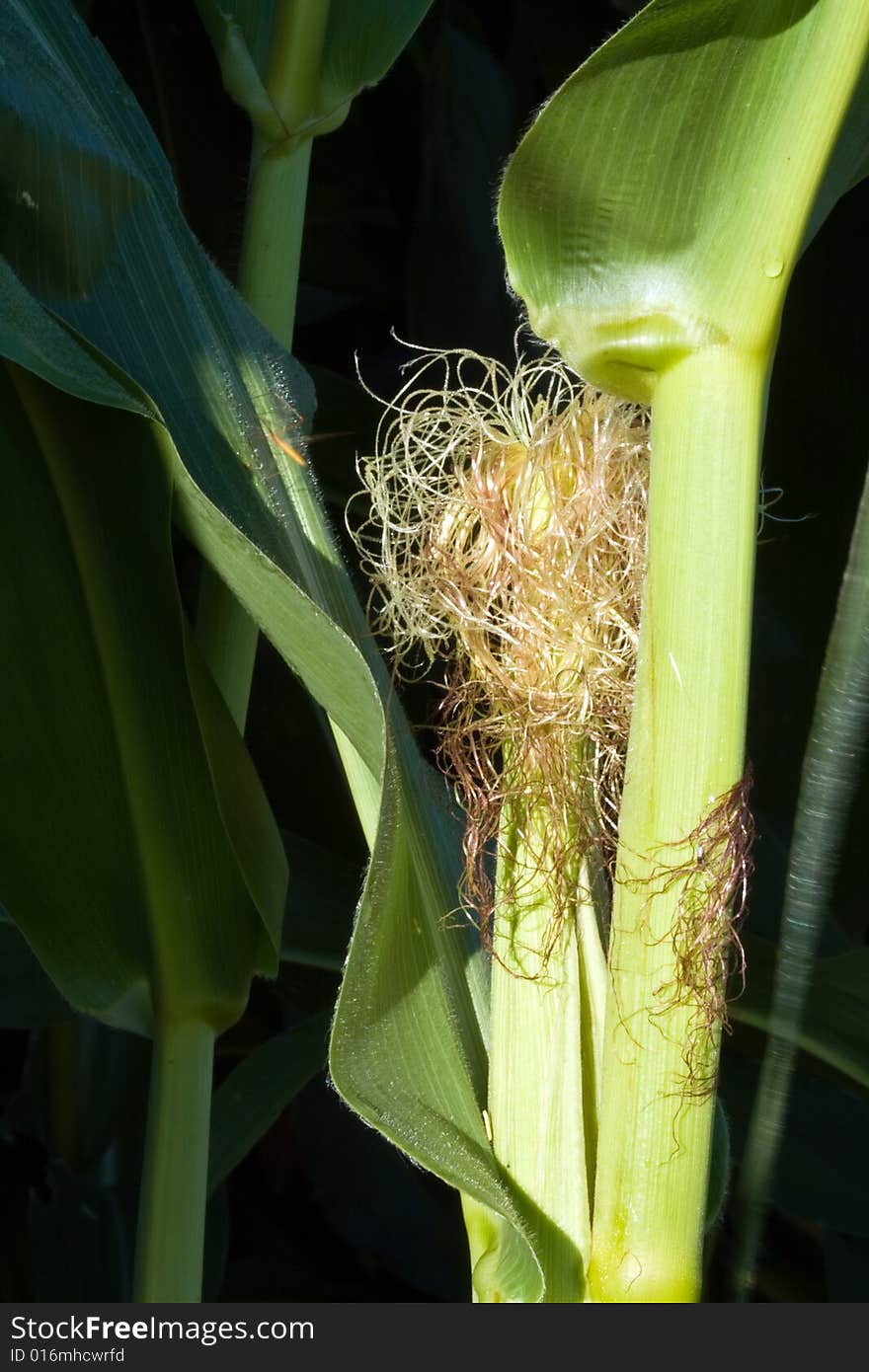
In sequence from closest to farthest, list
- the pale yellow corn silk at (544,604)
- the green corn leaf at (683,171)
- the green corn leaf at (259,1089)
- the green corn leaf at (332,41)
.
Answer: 1. the green corn leaf at (683,171)
2. the pale yellow corn silk at (544,604)
3. the green corn leaf at (332,41)
4. the green corn leaf at (259,1089)

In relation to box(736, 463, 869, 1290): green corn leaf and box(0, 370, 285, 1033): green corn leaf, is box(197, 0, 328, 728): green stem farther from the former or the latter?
box(736, 463, 869, 1290): green corn leaf

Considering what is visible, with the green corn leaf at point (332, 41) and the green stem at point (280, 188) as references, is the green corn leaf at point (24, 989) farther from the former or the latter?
the green corn leaf at point (332, 41)

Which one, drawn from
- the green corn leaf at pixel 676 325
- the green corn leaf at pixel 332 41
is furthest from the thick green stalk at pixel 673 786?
the green corn leaf at pixel 332 41

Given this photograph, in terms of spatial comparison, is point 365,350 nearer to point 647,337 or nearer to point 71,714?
point 71,714

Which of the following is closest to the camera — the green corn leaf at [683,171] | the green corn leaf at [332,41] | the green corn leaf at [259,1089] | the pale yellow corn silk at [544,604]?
the green corn leaf at [683,171]

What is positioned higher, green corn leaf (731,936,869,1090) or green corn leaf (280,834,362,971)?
green corn leaf (731,936,869,1090)

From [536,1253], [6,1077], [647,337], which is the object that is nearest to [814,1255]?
[536,1253]

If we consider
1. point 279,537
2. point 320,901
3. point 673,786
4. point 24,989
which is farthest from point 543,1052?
point 24,989

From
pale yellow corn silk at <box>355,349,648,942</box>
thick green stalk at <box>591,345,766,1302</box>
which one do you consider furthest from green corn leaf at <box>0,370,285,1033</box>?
thick green stalk at <box>591,345,766,1302</box>

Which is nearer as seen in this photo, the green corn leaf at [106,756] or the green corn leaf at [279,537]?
the green corn leaf at [279,537]
